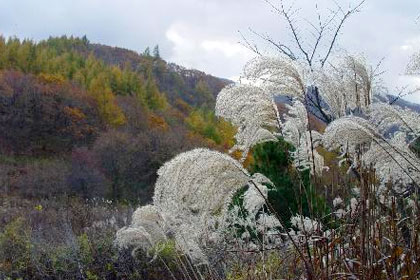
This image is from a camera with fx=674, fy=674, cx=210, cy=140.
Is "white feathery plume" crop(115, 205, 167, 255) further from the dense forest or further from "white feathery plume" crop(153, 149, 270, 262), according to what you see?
"white feathery plume" crop(153, 149, 270, 262)

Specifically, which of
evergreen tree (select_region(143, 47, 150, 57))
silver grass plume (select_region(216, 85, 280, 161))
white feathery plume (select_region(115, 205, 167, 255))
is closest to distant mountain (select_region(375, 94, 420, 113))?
silver grass plume (select_region(216, 85, 280, 161))

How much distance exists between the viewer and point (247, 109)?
3170mm

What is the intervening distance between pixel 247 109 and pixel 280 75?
23 centimetres

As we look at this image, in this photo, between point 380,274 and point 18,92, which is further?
point 18,92

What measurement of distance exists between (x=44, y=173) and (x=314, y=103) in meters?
31.7

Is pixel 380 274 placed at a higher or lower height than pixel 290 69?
lower

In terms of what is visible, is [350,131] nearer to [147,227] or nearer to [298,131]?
[298,131]

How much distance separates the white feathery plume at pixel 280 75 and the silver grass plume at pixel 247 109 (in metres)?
0.06

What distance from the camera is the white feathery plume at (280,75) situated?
3154mm

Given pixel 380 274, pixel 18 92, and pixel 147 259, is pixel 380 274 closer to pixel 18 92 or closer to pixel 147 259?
pixel 147 259

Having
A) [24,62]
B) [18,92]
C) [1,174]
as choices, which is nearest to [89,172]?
[1,174]

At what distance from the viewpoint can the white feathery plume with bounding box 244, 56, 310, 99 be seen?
315 cm

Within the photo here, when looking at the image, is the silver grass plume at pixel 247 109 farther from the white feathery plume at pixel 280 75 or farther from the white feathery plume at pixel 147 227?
the white feathery plume at pixel 147 227

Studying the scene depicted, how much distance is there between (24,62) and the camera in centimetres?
7312
